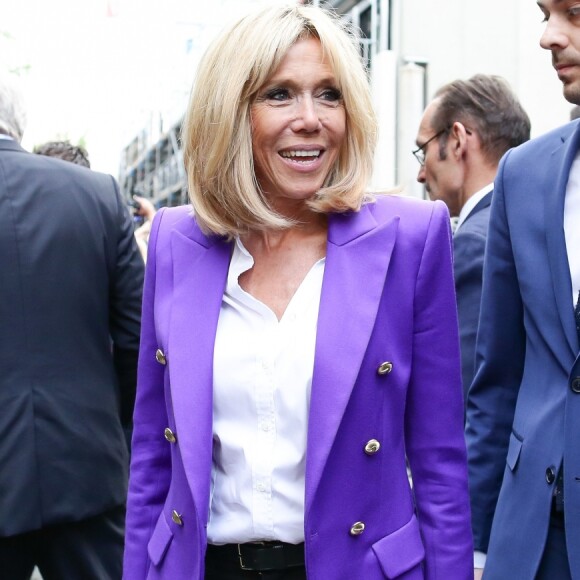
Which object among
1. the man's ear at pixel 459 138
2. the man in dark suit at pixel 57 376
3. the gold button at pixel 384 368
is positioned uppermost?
the man's ear at pixel 459 138

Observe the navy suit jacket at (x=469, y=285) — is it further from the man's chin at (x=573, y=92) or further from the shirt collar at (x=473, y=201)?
the man's chin at (x=573, y=92)

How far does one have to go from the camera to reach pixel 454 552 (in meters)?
2.36

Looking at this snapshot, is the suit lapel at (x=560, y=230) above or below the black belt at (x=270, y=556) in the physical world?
above

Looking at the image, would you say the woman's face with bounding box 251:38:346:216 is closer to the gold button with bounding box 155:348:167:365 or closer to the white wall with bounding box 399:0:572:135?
the gold button with bounding box 155:348:167:365

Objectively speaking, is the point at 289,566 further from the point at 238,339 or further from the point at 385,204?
the point at 385,204

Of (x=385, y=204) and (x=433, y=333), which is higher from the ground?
(x=385, y=204)

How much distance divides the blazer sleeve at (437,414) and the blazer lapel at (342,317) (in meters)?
0.11

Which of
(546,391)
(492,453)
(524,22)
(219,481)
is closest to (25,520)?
(219,481)

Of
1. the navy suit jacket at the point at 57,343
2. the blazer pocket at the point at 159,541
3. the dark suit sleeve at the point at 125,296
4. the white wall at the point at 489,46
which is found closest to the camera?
the blazer pocket at the point at 159,541

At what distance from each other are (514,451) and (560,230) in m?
0.55

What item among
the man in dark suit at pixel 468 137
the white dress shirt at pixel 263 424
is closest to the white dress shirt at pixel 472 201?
the man in dark suit at pixel 468 137

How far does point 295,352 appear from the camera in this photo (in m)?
2.38

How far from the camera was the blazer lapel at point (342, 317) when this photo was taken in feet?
7.54

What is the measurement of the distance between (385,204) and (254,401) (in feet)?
1.89
